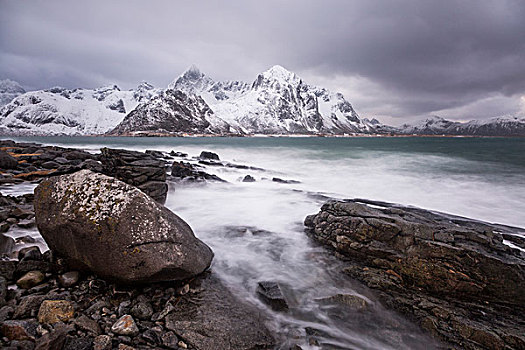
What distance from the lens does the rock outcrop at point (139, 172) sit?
8977 mm

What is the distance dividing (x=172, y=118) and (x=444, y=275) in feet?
562

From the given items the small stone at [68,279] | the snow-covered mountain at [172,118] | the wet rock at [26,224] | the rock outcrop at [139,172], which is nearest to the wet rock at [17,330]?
the small stone at [68,279]

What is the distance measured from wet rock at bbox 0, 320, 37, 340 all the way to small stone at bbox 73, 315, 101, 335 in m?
0.40

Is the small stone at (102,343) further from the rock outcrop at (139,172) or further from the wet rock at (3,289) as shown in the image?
the rock outcrop at (139,172)

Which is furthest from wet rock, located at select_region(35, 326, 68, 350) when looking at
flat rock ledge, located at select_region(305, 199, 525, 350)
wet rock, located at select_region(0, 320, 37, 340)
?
flat rock ledge, located at select_region(305, 199, 525, 350)

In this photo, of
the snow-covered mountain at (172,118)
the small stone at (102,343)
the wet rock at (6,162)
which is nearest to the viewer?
the small stone at (102,343)

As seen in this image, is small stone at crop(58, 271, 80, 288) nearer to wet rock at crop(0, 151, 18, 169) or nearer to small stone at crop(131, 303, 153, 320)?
small stone at crop(131, 303, 153, 320)

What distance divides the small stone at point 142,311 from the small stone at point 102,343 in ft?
1.43

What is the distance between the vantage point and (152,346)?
9.65ft

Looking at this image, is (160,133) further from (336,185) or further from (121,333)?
(121,333)

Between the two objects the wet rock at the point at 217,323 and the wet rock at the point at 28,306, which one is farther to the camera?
the wet rock at the point at 217,323

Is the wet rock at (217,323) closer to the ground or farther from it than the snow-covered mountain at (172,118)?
closer to the ground

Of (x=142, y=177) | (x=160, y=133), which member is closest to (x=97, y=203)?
(x=142, y=177)

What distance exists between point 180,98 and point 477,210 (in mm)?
192904
